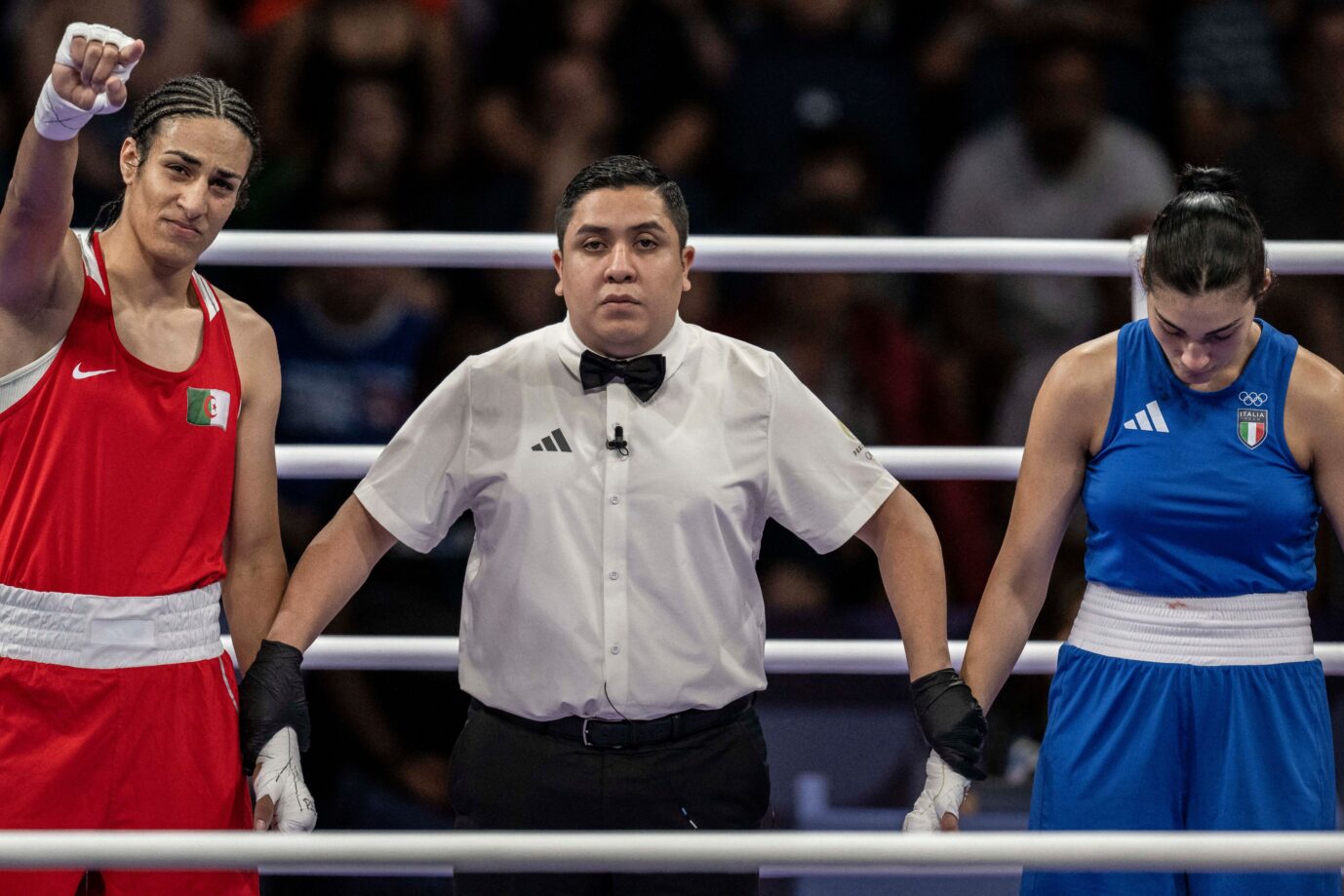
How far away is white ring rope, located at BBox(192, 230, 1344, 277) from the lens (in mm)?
2318

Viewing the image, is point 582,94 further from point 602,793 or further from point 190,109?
point 602,793

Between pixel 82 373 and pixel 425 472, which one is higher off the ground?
pixel 82 373

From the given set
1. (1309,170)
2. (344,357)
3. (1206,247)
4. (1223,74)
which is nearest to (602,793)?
(1206,247)

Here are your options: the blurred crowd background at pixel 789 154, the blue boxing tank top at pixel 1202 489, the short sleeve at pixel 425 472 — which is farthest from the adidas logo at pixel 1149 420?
the blurred crowd background at pixel 789 154

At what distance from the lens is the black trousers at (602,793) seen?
1949mm

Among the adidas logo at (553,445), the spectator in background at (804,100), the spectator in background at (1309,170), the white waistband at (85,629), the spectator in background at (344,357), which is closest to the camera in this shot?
the white waistband at (85,629)

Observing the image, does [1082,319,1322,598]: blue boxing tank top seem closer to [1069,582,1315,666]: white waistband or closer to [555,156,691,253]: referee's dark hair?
[1069,582,1315,666]: white waistband

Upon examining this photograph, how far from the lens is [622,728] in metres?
1.97

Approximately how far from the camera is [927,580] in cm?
208

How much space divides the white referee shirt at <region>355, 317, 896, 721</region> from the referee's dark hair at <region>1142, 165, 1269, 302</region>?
1.52 feet

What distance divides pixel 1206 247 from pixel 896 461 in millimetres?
601

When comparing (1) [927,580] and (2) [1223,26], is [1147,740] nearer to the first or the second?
(1) [927,580]

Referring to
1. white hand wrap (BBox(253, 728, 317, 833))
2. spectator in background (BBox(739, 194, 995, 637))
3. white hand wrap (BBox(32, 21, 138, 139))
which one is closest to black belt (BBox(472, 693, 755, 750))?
white hand wrap (BBox(253, 728, 317, 833))

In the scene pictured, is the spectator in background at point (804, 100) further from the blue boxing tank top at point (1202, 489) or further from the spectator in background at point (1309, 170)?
the blue boxing tank top at point (1202, 489)
